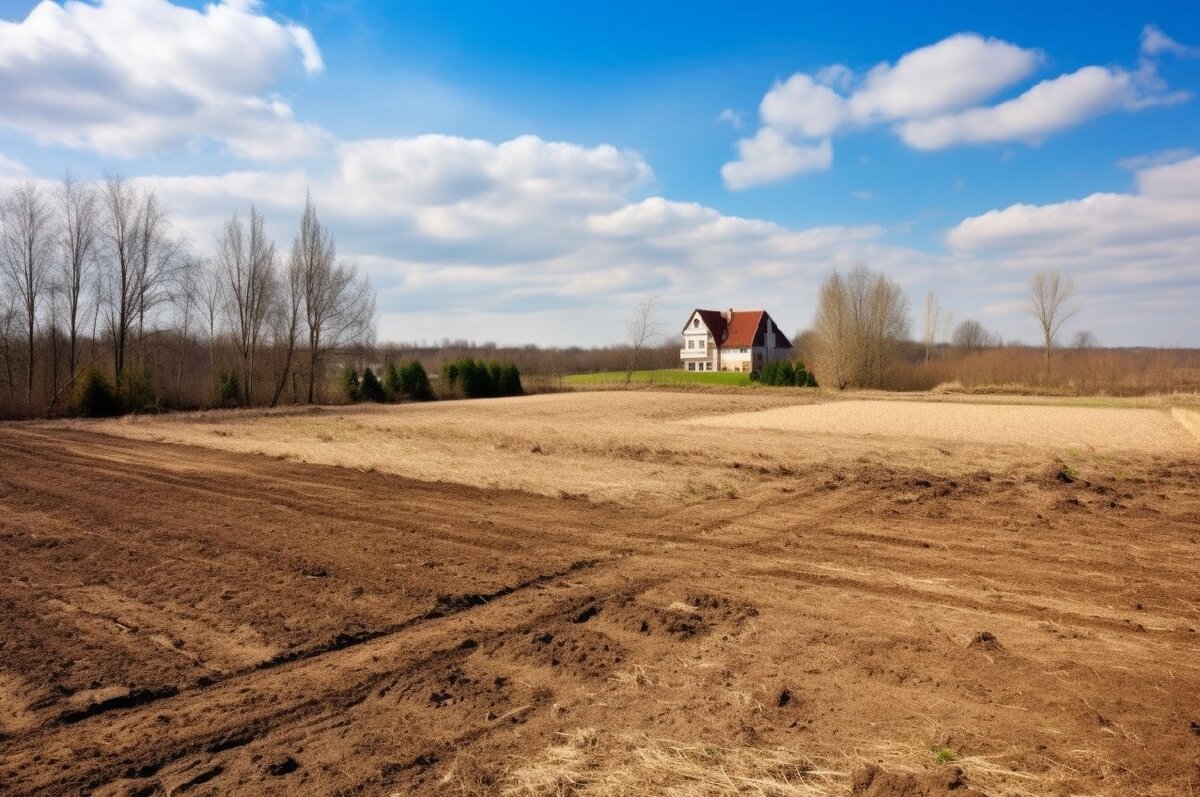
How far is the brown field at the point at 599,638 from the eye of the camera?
12.5 feet

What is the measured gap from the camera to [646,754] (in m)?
3.88

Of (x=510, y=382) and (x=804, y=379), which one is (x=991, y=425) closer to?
(x=804, y=379)

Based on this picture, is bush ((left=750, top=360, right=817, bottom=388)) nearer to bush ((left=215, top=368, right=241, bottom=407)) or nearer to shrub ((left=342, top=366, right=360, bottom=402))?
shrub ((left=342, top=366, right=360, bottom=402))

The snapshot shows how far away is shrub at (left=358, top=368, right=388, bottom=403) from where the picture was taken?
162 ft

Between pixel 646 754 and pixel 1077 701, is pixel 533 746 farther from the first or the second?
pixel 1077 701

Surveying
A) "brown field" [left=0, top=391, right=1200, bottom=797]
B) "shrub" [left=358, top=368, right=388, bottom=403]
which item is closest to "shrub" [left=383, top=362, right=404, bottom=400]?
"shrub" [left=358, top=368, right=388, bottom=403]

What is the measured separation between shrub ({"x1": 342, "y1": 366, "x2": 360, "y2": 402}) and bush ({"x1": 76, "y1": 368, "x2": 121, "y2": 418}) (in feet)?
49.3

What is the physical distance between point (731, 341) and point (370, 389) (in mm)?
47792

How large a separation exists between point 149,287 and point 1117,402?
55669 millimetres

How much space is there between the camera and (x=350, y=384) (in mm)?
48750

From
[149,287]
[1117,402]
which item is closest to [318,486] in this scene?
→ [149,287]

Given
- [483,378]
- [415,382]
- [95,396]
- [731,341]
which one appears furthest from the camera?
[731,341]

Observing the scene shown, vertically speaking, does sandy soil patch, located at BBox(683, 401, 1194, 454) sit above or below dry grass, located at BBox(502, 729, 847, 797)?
above

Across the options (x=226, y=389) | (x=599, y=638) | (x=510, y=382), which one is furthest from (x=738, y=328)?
(x=599, y=638)
